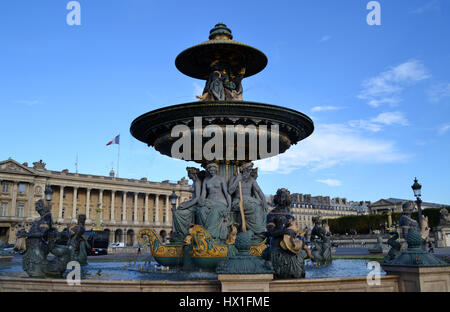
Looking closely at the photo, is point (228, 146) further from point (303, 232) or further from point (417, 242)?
point (417, 242)

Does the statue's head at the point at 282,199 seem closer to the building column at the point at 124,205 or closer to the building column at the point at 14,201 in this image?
the building column at the point at 14,201

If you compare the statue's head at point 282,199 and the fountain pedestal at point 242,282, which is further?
the statue's head at point 282,199

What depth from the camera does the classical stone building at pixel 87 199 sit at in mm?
69000

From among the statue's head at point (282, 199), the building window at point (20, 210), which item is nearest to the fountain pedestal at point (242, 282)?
the statue's head at point (282, 199)

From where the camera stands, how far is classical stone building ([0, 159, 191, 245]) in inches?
2717

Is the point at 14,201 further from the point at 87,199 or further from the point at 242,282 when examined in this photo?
the point at 242,282

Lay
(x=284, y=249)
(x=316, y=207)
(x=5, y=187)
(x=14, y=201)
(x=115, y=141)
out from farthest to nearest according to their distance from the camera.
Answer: (x=316, y=207) → (x=14, y=201) → (x=5, y=187) → (x=115, y=141) → (x=284, y=249)

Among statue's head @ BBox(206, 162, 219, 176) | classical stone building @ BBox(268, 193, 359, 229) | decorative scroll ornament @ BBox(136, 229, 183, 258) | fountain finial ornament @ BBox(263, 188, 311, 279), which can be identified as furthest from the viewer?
classical stone building @ BBox(268, 193, 359, 229)

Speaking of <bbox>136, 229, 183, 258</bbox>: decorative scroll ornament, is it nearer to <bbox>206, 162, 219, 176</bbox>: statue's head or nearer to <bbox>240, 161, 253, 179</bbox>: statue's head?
<bbox>206, 162, 219, 176</bbox>: statue's head

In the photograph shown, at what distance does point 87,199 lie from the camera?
79.1 meters

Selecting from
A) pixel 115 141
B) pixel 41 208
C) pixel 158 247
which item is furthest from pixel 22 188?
pixel 41 208

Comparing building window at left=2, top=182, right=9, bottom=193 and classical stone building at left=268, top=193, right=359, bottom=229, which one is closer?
building window at left=2, top=182, right=9, bottom=193

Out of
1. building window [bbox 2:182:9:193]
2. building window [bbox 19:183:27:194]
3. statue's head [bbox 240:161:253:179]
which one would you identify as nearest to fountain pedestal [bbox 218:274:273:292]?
statue's head [bbox 240:161:253:179]
